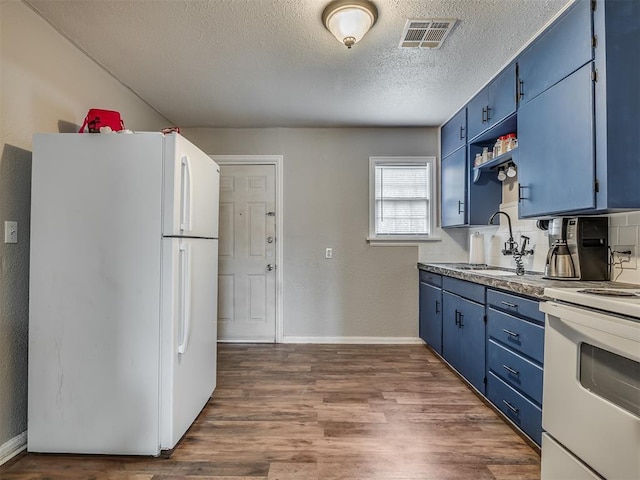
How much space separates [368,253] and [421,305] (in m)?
0.83

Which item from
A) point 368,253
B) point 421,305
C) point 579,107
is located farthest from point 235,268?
point 579,107

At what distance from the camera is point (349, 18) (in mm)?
1915

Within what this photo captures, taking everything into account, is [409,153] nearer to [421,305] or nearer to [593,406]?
[421,305]

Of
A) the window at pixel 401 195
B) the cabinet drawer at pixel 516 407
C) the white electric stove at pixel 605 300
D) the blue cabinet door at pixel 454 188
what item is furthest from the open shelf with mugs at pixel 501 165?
the cabinet drawer at pixel 516 407

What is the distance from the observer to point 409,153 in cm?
399

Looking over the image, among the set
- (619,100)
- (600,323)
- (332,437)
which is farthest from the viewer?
(332,437)

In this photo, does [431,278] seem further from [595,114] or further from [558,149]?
[595,114]

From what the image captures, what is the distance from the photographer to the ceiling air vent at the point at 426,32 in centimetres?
206

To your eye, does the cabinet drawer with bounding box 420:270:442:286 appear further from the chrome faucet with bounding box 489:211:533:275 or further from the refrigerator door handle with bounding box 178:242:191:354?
the refrigerator door handle with bounding box 178:242:191:354

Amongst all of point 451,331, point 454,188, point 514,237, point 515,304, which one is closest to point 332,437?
point 515,304

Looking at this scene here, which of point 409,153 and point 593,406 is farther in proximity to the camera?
point 409,153

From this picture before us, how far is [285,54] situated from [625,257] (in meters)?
2.49

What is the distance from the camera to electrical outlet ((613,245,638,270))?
6.36 ft

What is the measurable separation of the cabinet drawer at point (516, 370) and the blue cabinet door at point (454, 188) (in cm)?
146
